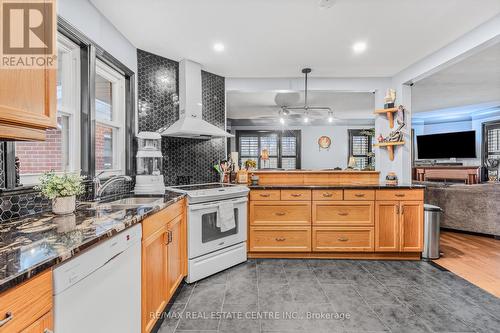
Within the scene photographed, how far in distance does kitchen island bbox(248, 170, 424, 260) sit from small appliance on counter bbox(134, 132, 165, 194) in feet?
3.73

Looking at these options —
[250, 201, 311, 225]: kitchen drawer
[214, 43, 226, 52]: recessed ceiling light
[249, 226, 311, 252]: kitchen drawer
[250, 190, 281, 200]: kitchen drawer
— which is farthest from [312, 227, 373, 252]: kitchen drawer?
[214, 43, 226, 52]: recessed ceiling light

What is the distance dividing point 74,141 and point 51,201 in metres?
0.61

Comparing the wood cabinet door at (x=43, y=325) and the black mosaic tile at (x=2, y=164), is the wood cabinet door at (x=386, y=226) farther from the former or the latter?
the black mosaic tile at (x=2, y=164)

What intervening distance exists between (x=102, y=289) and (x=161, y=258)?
2.43ft

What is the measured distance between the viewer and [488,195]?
3.75 m

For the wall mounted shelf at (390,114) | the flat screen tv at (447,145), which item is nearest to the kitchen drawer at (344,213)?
the wall mounted shelf at (390,114)

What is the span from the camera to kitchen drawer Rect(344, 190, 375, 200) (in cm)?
306

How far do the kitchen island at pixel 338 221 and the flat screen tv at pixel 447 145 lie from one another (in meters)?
5.58

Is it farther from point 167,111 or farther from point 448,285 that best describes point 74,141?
point 448,285

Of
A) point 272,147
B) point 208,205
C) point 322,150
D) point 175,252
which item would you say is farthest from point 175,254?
point 322,150

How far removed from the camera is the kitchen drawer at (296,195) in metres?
3.09

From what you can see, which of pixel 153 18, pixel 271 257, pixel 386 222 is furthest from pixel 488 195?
pixel 153 18

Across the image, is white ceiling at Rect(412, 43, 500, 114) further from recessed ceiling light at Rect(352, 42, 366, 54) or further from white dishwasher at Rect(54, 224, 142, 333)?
Answer: white dishwasher at Rect(54, 224, 142, 333)

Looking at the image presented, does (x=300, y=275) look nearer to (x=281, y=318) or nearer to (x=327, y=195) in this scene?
(x=281, y=318)
